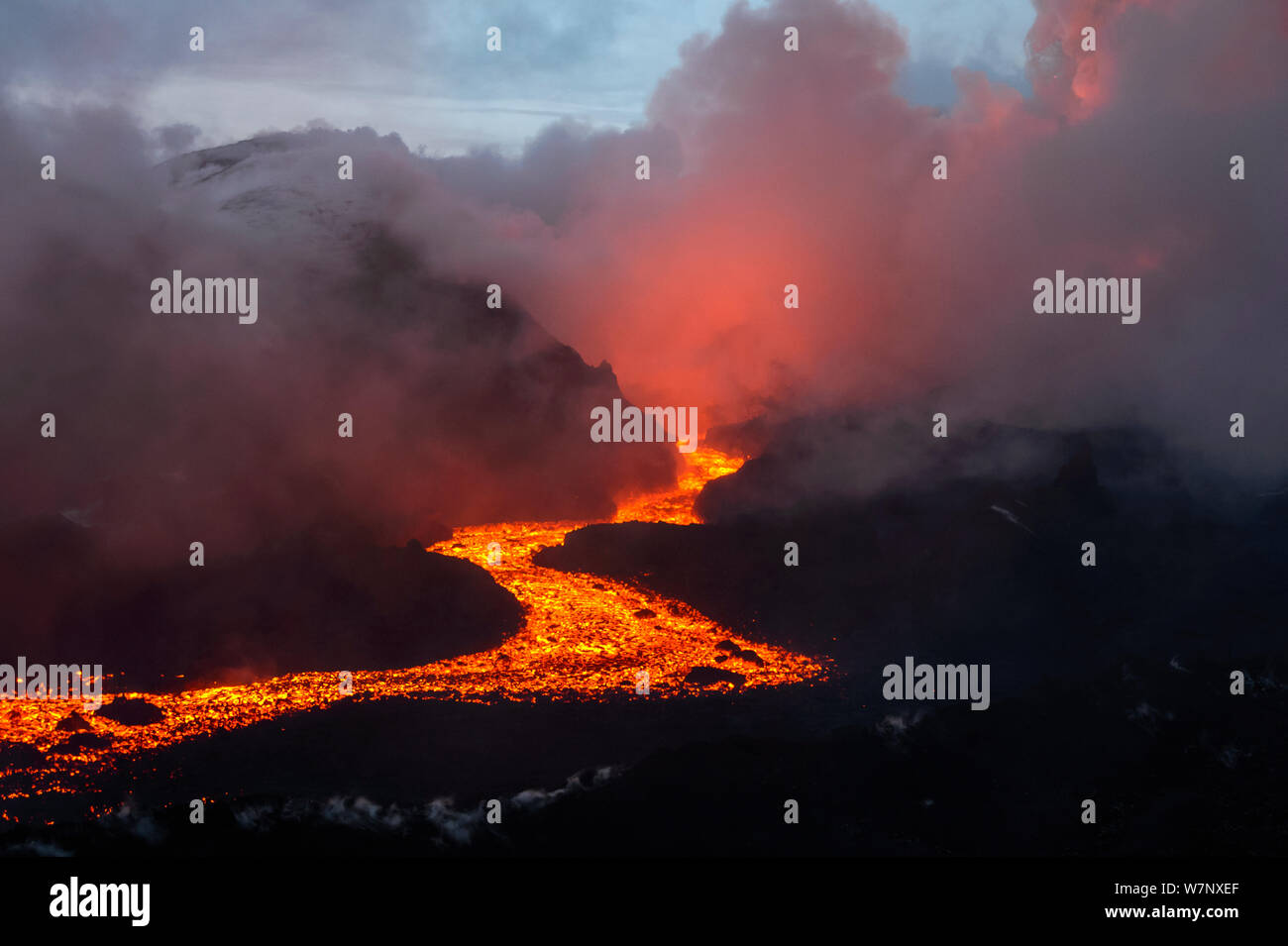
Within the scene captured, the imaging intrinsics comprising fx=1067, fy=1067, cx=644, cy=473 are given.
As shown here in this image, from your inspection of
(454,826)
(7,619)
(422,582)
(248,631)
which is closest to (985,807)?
(454,826)

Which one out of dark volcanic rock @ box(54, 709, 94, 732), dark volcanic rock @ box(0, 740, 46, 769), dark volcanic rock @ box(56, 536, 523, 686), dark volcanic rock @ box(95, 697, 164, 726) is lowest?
dark volcanic rock @ box(0, 740, 46, 769)

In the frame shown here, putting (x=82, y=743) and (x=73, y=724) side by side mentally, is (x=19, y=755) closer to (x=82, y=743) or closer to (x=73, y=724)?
(x=82, y=743)

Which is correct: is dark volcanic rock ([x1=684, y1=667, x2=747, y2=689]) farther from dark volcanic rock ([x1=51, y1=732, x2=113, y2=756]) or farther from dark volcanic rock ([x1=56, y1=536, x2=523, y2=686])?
dark volcanic rock ([x1=51, y1=732, x2=113, y2=756])

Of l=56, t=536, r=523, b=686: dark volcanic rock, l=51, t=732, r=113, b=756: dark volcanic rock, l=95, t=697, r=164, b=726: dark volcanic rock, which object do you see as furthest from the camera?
l=56, t=536, r=523, b=686: dark volcanic rock

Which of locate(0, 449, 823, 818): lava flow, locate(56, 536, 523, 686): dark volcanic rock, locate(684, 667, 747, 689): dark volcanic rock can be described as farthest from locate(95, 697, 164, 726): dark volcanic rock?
locate(684, 667, 747, 689): dark volcanic rock

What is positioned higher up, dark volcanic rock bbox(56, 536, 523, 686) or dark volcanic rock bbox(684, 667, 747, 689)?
dark volcanic rock bbox(56, 536, 523, 686)

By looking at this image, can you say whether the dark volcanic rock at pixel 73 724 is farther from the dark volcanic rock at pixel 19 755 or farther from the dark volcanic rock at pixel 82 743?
the dark volcanic rock at pixel 19 755

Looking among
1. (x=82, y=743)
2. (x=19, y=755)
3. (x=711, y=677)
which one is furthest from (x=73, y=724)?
(x=711, y=677)

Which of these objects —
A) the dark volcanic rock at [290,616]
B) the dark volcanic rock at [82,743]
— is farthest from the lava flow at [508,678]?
the dark volcanic rock at [290,616]

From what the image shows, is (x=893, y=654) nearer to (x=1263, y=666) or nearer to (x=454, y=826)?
(x=1263, y=666)
